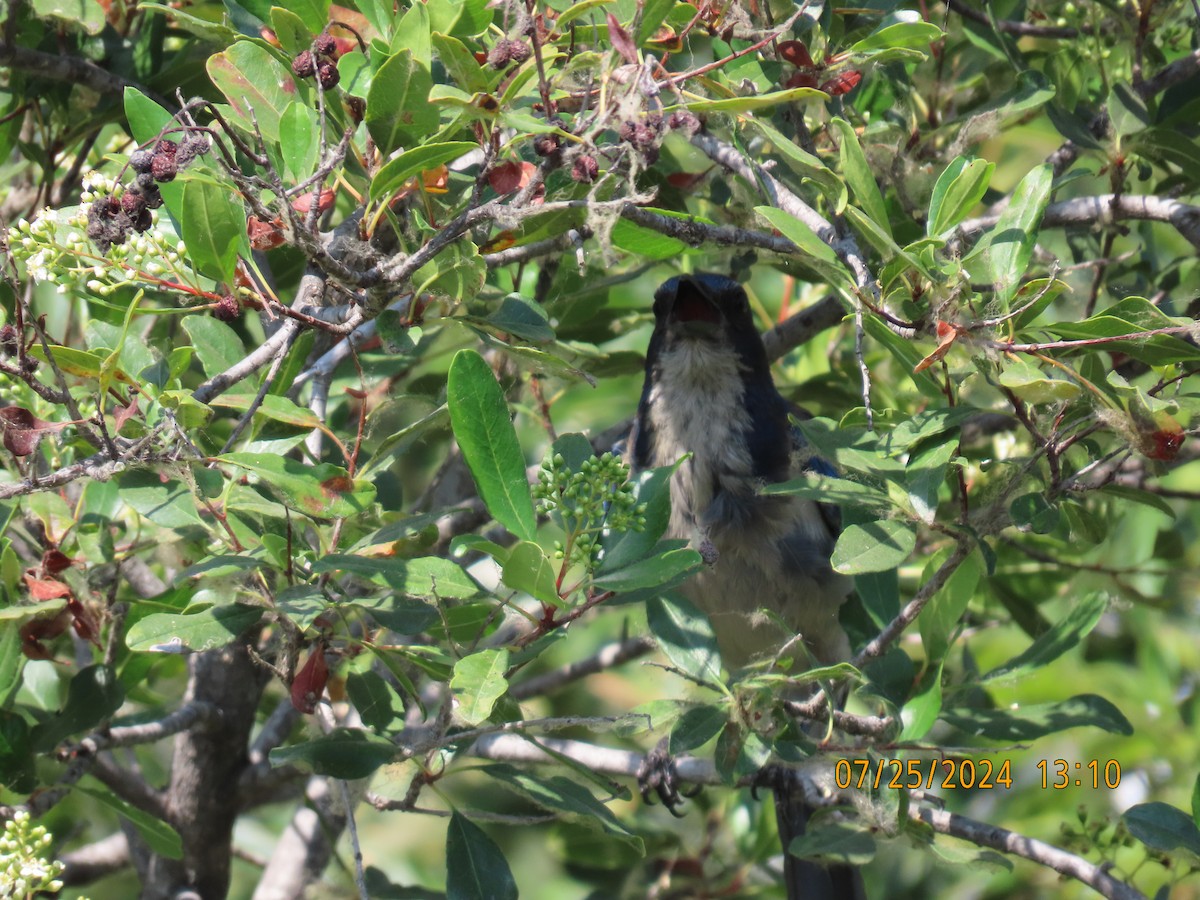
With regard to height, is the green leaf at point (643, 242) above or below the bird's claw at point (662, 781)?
above

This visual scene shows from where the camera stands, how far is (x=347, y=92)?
2484 mm

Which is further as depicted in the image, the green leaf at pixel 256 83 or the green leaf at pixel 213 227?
the green leaf at pixel 256 83

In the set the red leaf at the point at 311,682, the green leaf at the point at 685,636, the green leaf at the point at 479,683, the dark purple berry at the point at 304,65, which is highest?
the dark purple berry at the point at 304,65

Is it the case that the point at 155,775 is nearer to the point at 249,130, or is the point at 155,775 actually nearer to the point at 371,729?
the point at 371,729

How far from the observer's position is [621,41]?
206 cm

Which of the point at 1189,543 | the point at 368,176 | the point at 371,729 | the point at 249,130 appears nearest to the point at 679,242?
the point at 368,176

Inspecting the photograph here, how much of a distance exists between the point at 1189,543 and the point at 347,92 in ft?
12.7

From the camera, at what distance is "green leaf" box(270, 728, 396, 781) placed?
8.50ft

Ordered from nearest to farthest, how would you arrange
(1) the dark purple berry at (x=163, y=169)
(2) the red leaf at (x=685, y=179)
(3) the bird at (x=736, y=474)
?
(1) the dark purple berry at (x=163, y=169) < (2) the red leaf at (x=685, y=179) < (3) the bird at (x=736, y=474)

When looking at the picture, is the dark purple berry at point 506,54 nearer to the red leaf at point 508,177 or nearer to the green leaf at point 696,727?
the red leaf at point 508,177

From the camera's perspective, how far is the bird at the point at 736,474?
4051 mm

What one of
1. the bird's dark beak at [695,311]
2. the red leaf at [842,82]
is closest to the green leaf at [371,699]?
the red leaf at [842,82]

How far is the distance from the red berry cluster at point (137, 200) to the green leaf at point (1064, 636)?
7.88ft
